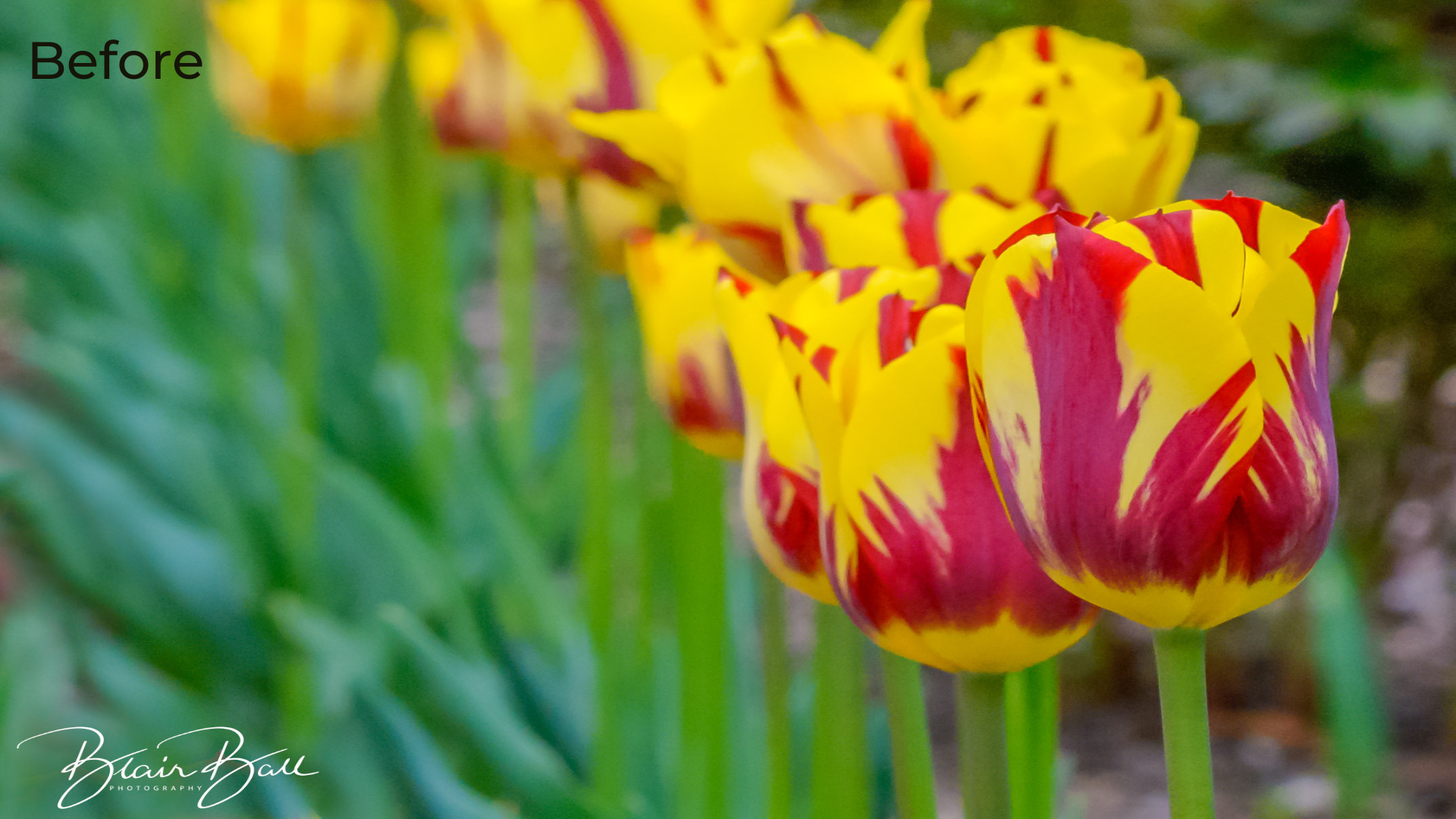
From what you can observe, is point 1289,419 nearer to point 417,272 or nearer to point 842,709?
point 842,709

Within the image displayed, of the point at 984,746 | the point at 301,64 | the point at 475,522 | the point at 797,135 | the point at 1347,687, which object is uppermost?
the point at 301,64

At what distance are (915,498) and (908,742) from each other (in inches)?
3.5

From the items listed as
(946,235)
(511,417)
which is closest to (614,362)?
(511,417)

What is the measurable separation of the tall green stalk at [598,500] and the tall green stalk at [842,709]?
0.25 m

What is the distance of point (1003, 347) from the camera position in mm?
219

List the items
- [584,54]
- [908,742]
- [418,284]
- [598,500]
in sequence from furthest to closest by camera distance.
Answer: [418,284] < [598,500] < [584,54] < [908,742]

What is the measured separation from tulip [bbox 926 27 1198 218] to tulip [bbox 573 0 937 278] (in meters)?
0.02

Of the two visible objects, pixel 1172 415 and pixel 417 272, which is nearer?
pixel 1172 415

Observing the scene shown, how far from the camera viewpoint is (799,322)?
0.27 metres

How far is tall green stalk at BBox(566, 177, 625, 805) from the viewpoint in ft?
2.00

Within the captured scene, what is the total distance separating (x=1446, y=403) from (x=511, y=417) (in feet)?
3.45

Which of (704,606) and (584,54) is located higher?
(584,54)
